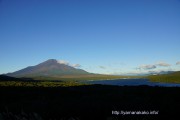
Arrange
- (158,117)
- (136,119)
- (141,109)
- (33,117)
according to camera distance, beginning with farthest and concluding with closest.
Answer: (141,109) < (158,117) < (136,119) < (33,117)

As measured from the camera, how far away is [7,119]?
6.89 metres

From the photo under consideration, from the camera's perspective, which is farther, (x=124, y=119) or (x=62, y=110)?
(x=62, y=110)

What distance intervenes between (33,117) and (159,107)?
8.48 meters

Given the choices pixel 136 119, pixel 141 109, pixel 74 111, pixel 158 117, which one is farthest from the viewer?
pixel 74 111

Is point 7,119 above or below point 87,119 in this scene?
above

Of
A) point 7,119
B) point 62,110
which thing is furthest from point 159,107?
point 7,119

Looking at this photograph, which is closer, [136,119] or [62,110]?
[136,119]

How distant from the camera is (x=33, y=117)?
5.92m

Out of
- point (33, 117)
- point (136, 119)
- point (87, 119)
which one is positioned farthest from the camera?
point (87, 119)

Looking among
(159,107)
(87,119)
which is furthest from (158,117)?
(87,119)

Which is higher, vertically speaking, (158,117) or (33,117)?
(33,117)

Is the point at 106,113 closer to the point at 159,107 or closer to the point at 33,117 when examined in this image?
the point at 159,107

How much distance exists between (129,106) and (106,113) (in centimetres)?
254

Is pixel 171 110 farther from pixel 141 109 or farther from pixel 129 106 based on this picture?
pixel 129 106
